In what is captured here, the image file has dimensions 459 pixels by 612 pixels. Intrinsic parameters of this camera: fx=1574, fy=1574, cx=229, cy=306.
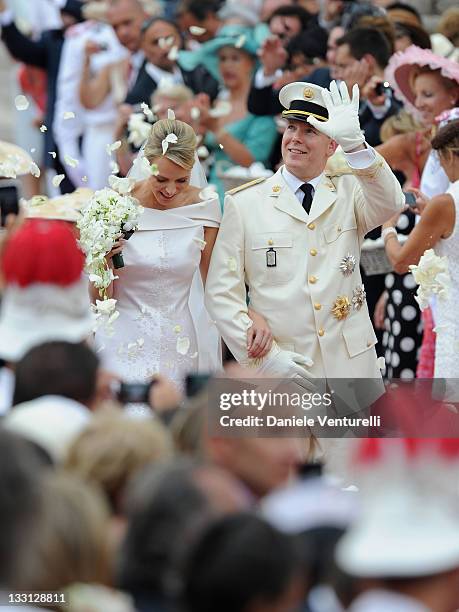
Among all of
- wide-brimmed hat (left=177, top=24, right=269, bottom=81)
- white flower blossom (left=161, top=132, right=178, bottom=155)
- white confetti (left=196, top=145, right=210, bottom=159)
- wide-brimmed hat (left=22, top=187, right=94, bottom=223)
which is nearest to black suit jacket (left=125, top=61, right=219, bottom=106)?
wide-brimmed hat (left=177, top=24, right=269, bottom=81)

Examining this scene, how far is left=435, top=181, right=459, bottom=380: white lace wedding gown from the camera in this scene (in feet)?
23.9

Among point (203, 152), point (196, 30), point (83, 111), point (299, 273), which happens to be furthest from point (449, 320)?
point (83, 111)

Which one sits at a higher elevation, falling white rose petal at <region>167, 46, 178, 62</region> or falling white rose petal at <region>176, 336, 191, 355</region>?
falling white rose petal at <region>167, 46, 178, 62</region>

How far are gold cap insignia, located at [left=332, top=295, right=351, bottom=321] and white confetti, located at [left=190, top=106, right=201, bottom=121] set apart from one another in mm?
3280

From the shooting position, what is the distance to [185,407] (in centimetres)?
423

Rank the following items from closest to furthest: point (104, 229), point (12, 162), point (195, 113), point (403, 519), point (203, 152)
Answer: point (403, 519), point (104, 229), point (12, 162), point (203, 152), point (195, 113)

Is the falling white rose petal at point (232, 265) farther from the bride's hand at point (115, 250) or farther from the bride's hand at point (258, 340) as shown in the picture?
the bride's hand at point (115, 250)

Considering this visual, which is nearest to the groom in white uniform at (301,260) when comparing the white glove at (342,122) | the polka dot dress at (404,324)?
the white glove at (342,122)

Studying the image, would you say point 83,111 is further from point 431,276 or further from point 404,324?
point 431,276

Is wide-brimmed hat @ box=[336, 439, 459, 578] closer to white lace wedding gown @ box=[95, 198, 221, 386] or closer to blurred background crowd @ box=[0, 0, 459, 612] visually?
blurred background crowd @ box=[0, 0, 459, 612]

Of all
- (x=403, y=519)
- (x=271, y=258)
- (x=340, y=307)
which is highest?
(x=271, y=258)

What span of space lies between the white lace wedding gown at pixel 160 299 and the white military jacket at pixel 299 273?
0.35 meters

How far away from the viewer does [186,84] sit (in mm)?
10695

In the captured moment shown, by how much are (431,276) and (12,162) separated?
2022mm
